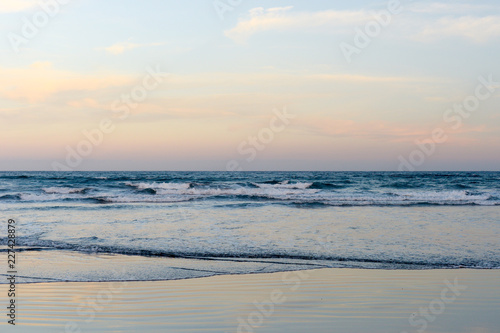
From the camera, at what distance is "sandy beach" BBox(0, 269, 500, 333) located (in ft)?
18.9

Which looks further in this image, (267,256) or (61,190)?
(61,190)

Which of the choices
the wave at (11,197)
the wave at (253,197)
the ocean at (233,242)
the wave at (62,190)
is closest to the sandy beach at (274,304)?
A: the ocean at (233,242)

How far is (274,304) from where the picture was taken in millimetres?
6664

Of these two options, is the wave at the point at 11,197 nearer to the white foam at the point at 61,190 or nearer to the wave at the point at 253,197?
the wave at the point at 253,197

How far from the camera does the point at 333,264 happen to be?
9.66 meters

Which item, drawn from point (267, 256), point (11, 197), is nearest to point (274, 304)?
point (267, 256)

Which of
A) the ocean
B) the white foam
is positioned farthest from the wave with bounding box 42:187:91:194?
the ocean

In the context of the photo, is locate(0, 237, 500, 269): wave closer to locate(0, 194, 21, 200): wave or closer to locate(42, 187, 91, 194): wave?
locate(0, 194, 21, 200): wave

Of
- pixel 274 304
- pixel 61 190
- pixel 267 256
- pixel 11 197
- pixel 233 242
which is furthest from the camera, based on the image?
pixel 61 190

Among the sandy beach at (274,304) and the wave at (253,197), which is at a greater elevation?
the wave at (253,197)

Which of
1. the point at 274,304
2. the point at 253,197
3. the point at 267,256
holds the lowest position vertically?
the point at 274,304

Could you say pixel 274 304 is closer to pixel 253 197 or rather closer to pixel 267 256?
pixel 267 256

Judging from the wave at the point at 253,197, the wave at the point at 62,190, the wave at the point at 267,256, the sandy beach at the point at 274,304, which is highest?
the wave at the point at 62,190

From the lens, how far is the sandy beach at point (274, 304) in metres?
5.75
